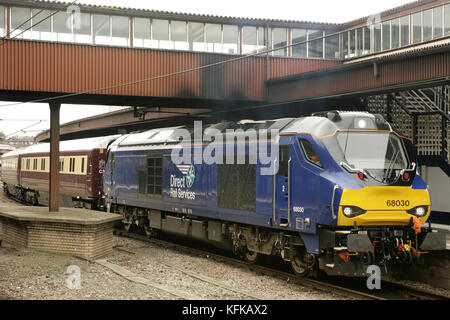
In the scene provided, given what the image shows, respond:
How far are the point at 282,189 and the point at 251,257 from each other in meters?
2.67

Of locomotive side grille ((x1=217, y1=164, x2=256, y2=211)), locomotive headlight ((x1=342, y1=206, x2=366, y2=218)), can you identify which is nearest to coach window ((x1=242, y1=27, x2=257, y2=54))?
locomotive side grille ((x1=217, y1=164, x2=256, y2=211))

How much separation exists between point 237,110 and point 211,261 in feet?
32.9

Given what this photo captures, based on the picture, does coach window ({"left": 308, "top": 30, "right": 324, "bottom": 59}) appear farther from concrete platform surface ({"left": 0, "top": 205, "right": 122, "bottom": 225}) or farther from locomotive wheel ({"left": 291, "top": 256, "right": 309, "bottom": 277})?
locomotive wheel ({"left": 291, "top": 256, "right": 309, "bottom": 277})

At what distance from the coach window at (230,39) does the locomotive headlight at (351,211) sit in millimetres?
15574

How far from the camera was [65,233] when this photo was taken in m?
14.8

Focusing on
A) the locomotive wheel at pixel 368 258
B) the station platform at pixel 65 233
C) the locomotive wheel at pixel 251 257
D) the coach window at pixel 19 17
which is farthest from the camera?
the coach window at pixel 19 17

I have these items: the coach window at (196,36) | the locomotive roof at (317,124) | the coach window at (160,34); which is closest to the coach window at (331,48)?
the coach window at (196,36)

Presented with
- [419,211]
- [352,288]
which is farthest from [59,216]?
[419,211]

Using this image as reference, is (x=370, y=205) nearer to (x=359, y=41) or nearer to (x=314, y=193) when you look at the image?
(x=314, y=193)

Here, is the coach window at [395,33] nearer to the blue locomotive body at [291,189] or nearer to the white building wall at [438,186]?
the white building wall at [438,186]

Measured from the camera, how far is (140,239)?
19.0 meters

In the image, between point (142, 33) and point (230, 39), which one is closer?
point (142, 33)

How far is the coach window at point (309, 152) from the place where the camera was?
11023 millimetres

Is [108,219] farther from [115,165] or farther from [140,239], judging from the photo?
[115,165]
